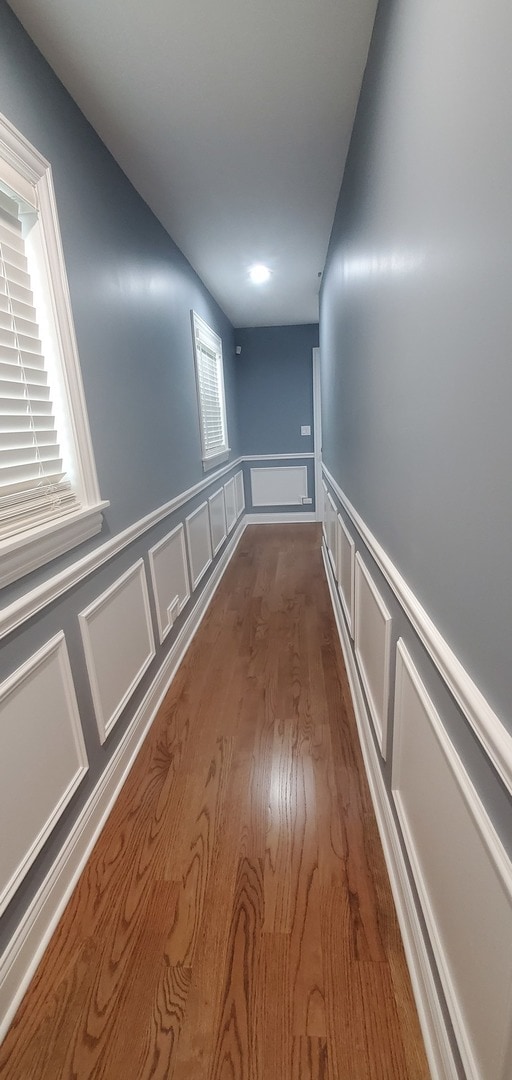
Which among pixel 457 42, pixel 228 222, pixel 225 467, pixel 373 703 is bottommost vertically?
pixel 373 703

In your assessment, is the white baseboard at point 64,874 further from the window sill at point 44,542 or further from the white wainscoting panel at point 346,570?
the white wainscoting panel at point 346,570

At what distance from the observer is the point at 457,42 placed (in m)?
0.64

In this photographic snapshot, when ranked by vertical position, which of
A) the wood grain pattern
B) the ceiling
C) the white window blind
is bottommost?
the wood grain pattern

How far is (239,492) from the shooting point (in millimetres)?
5059

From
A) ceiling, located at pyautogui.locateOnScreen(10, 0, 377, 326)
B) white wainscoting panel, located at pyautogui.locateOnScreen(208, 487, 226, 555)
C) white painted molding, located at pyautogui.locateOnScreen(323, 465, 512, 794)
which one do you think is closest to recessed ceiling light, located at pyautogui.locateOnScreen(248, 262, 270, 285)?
ceiling, located at pyautogui.locateOnScreen(10, 0, 377, 326)

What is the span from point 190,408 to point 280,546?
205 cm

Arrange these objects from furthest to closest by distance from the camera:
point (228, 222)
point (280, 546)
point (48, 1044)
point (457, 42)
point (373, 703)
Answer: point (280, 546), point (228, 222), point (373, 703), point (48, 1044), point (457, 42)

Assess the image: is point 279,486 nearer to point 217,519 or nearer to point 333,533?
point 217,519

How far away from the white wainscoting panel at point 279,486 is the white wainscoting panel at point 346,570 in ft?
9.60

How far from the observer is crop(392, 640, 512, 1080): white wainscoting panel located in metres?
0.57

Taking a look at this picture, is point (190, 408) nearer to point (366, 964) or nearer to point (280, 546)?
point (280, 546)

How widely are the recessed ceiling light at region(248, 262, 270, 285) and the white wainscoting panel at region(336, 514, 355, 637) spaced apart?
201cm

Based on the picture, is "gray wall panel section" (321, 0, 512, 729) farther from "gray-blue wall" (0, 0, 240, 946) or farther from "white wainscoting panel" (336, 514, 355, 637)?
"gray-blue wall" (0, 0, 240, 946)

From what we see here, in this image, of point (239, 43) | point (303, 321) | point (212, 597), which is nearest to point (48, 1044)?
point (212, 597)
